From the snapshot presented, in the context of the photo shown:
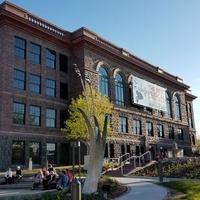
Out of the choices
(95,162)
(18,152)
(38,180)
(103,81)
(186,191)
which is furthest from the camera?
(103,81)

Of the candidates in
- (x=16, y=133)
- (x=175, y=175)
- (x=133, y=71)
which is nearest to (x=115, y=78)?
(x=133, y=71)

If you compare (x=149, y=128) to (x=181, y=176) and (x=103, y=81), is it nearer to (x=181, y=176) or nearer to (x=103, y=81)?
(x=103, y=81)

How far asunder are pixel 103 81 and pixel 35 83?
10.4 metres

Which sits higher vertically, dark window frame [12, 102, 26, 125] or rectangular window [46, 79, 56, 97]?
rectangular window [46, 79, 56, 97]

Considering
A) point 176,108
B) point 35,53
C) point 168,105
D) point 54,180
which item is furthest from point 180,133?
point 54,180

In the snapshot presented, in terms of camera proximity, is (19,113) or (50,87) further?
(50,87)

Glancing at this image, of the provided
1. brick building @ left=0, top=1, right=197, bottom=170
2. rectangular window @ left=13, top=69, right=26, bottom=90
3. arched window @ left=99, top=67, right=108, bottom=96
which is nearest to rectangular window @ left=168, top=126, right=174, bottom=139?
brick building @ left=0, top=1, right=197, bottom=170

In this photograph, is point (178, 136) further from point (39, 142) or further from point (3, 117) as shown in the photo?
point (3, 117)

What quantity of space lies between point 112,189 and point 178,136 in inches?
1669

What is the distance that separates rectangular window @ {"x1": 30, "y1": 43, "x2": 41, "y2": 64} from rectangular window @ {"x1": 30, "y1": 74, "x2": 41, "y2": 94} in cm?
192

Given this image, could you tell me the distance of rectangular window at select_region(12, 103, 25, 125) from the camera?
30.9 m

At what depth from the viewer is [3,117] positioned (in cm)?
2942

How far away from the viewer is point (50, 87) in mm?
35781

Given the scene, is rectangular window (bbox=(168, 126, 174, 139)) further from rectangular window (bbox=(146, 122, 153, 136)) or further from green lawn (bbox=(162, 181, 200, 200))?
green lawn (bbox=(162, 181, 200, 200))
